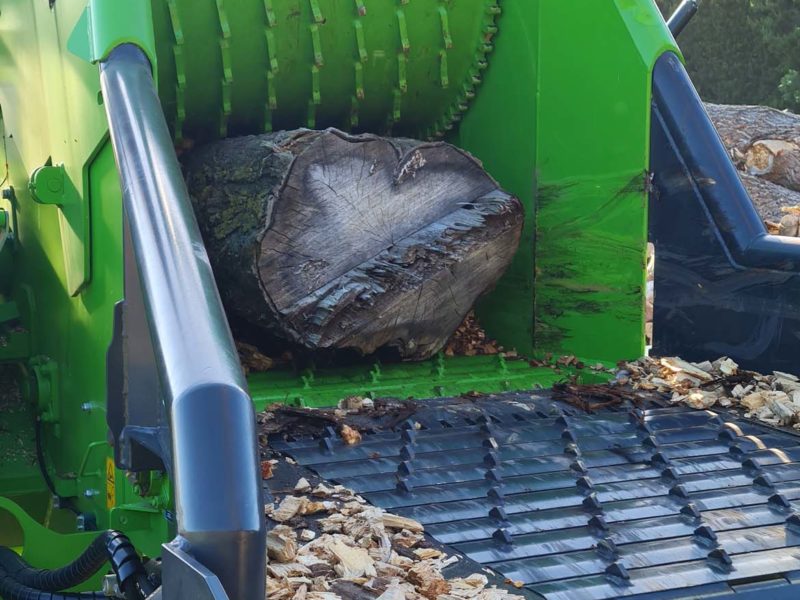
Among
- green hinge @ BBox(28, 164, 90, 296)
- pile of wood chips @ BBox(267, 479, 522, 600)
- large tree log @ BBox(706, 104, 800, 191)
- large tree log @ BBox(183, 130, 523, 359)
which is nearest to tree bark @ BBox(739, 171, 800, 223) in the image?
large tree log @ BBox(706, 104, 800, 191)

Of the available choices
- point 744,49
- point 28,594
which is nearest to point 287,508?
point 28,594

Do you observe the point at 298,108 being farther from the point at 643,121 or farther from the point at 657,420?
the point at 657,420

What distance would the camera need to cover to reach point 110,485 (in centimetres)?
271

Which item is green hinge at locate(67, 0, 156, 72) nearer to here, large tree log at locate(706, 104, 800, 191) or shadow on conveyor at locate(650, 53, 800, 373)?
shadow on conveyor at locate(650, 53, 800, 373)

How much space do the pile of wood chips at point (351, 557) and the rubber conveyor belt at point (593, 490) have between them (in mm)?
74

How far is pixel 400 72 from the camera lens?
359 cm

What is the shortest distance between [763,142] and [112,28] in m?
6.63

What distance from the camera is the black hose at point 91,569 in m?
2.38

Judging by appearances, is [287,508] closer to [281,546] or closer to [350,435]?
[281,546]

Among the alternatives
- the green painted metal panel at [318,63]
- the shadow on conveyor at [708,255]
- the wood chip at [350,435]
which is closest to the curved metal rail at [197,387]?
the wood chip at [350,435]

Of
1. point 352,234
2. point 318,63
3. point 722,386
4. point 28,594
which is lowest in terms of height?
point 28,594

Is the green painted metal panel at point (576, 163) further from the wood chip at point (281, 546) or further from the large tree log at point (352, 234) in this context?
the wood chip at point (281, 546)

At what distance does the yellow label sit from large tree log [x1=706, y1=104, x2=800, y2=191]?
6.44m

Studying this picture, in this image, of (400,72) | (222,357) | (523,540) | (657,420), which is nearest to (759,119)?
(400,72)
